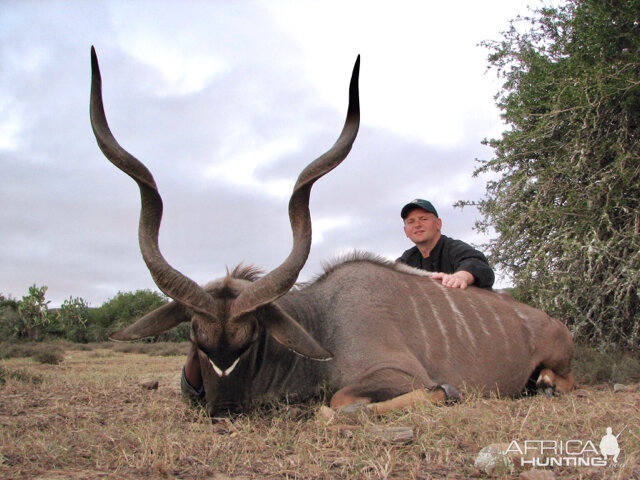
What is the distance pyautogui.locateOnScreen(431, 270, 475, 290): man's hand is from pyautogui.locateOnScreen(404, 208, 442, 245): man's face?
58 cm

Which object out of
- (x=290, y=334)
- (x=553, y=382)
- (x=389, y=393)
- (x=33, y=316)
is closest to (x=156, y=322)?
(x=290, y=334)

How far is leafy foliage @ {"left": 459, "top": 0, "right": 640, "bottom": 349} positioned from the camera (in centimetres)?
662

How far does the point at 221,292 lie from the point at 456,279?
205cm

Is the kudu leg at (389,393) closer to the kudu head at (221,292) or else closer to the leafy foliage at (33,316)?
the kudu head at (221,292)

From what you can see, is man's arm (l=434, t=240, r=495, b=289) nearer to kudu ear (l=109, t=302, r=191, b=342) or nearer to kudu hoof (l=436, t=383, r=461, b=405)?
kudu hoof (l=436, t=383, r=461, b=405)

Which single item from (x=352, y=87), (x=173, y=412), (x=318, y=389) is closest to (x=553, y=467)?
(x=318, y=389)

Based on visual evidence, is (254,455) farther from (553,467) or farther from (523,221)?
(523,221)

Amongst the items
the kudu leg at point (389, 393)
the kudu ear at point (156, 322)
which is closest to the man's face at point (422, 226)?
the kudu leg at point (389, 393)

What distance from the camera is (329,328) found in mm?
3857

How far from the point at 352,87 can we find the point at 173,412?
7.65 ft

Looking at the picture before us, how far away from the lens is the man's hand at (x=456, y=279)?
15.1 feet

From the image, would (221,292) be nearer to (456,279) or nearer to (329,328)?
(329,328)

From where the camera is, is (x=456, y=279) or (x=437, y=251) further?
(x=437, y=251)
